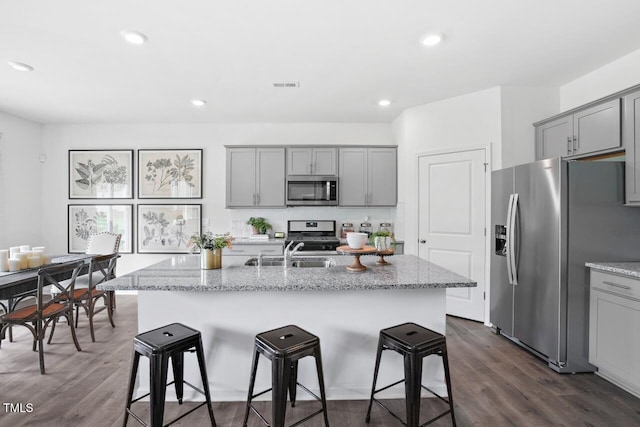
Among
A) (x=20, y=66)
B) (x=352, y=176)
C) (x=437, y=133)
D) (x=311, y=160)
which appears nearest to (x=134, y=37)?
(x=20, y=66)

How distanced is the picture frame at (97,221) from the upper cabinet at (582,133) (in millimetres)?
5538

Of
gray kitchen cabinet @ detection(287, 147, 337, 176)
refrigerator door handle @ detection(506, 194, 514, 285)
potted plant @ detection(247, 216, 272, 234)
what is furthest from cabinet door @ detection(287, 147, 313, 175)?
refrigerator door handle @ detection(506, 194, 514, 285)

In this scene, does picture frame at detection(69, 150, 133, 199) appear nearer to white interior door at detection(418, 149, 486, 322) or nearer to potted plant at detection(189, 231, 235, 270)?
potted plant at detection(189, 231, 235, 270)

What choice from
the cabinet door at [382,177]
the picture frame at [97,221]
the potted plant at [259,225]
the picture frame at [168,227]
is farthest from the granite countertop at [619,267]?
the picture frame at [97,221]

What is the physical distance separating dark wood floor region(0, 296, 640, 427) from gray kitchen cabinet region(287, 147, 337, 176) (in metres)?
2.76

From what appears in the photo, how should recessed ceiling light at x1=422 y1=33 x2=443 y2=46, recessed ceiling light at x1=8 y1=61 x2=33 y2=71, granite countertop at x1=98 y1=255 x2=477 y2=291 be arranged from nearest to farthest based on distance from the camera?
granite countertop at x1=98 y1=255 x2=477 y2=291 → recessed ceiling light at x1=422 y1=33 x2=443 y2=46 → recessed ceiling light at x1=8 y1=61 x2=33 y2=71

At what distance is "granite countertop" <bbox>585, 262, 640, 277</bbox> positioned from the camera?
7.21ft

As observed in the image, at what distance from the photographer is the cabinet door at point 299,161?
182 inches

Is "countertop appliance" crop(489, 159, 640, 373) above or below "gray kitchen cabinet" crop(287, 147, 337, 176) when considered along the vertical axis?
below

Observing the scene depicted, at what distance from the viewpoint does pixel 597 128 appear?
277 cm

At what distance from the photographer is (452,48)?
2.62 metres

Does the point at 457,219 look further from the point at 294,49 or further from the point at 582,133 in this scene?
the point at 294,49

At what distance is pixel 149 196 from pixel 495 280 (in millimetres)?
4808

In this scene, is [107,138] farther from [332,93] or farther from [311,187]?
[332,93]
